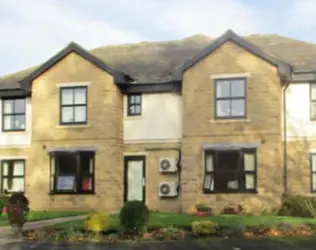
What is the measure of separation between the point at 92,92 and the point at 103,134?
194 cm

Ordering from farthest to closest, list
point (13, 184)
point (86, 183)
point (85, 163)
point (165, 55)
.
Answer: point (165, 55)
point (13, 184)
point (85, 163)
point (86, 183)

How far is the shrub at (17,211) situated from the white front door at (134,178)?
9.08 meters

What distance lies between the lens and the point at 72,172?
93.4 feet

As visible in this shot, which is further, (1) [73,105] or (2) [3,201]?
(1) [73,105]

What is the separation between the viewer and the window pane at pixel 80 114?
28562 millimetres

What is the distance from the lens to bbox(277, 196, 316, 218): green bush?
957 inches

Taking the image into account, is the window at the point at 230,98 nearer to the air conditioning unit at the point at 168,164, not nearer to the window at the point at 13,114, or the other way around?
the air conditioning unit at the point at 168,164

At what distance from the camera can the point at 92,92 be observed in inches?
1117

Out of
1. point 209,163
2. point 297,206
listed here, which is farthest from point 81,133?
point 297,206

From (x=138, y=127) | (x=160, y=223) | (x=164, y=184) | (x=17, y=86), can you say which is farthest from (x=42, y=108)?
(x=160, y=223)

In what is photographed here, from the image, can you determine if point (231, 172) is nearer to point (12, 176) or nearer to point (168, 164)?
point (168, 164)

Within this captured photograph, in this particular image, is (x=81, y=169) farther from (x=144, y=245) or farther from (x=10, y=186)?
(x=144, y=245)

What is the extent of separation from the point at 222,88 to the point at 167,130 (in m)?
3.23

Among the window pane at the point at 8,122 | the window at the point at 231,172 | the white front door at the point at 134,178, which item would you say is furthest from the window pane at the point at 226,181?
the window pane at the point at 8,122
